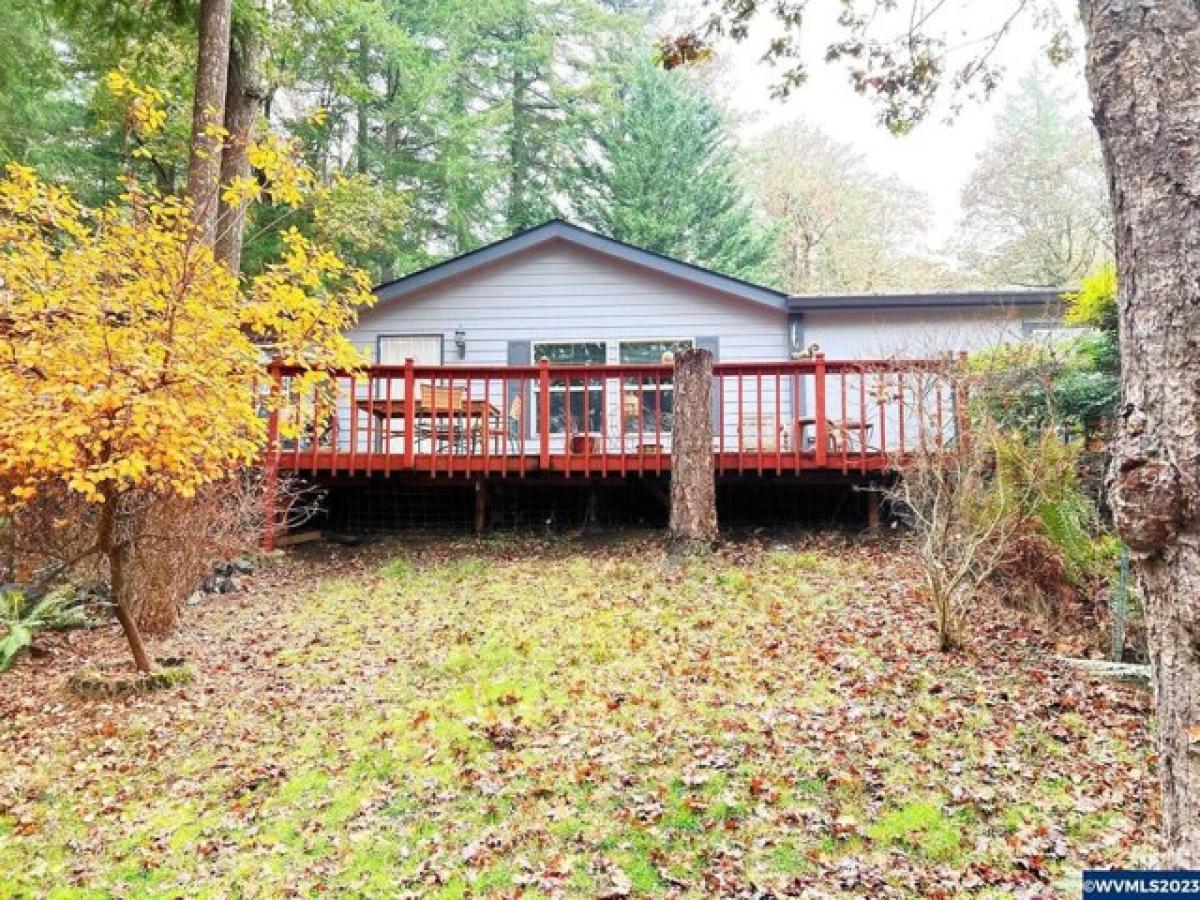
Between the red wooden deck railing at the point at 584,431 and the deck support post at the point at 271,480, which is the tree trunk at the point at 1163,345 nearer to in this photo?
the red wooden deck railing at the point at 584,431

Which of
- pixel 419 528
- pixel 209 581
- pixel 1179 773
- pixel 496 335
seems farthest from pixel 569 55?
pixel 1179 773

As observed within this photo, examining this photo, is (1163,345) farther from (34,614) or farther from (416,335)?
(416,335)

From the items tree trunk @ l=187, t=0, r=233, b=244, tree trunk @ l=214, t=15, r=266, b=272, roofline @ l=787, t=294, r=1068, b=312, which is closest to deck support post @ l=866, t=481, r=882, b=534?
roofline @ l=787, t=294, r=1068, b=312

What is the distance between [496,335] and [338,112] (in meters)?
9.15

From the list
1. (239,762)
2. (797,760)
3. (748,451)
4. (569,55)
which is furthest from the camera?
(569,55)

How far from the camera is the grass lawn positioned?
9.35 feet

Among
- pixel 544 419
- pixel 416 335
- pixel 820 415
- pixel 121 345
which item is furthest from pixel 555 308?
pixel 121 345

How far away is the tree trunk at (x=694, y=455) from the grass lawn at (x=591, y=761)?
1294 mm

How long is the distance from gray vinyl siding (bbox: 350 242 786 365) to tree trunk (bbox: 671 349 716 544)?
3.80m

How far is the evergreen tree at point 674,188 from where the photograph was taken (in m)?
17.4

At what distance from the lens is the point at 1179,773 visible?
6.29ft

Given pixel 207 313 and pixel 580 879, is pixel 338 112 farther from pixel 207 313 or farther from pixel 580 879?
pixel 580 879

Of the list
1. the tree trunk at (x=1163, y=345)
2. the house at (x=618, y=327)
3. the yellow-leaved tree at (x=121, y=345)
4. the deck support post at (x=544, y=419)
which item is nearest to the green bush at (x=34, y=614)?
the yellow-leaved tree at (x=121, y=345)

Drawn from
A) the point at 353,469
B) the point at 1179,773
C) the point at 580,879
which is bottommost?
the point at 580,879
